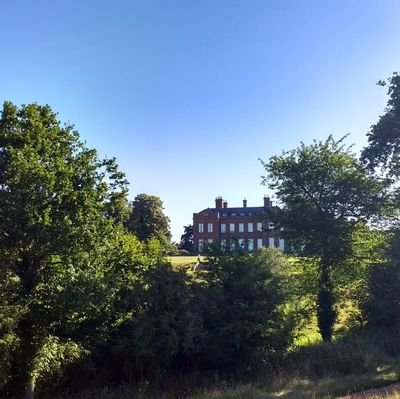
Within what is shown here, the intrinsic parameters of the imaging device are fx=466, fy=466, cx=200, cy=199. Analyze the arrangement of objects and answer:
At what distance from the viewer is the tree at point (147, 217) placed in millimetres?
49250

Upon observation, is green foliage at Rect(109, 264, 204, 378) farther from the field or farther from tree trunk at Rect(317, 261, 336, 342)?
tree trunk at Rect(317, 261, 336, 342)

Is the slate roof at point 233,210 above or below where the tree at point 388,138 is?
above

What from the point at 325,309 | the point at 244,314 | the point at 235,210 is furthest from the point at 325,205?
the point at 235,210

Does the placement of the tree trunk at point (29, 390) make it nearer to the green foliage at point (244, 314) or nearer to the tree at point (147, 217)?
the green foliage at point (244, 314)

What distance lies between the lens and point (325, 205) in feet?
71.3

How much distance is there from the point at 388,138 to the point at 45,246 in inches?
515

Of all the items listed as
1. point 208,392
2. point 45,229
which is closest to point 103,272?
point 45,229

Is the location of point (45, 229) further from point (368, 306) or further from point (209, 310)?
point (368, 306)

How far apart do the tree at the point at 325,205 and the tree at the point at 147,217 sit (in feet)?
91.3

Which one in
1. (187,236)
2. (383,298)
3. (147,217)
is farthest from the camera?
(187,236)

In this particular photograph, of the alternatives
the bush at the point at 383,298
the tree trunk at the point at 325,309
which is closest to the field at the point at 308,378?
the bush at the point at 383,298

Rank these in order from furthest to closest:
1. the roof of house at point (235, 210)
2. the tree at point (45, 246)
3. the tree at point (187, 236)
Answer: the tree at point (187, 236) < the roof of house at point (235, 210) < the tree at point (45, 246)

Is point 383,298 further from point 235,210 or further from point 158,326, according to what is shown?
point 235,210

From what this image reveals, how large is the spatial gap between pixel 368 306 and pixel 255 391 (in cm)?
979
